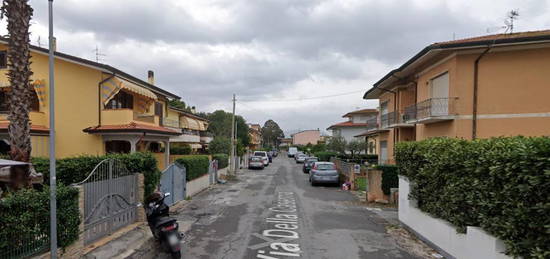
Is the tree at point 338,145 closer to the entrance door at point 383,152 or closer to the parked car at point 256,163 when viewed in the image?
the entrance door at point 383,152

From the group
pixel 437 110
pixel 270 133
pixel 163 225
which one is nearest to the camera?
pixel 163 225

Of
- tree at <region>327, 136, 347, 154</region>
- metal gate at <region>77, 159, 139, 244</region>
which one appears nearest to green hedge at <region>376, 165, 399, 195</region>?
metal gate at <region>77, 159, 139, 244</region>

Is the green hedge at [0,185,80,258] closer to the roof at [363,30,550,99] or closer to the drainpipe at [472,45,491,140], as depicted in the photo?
the roof at [363,30,550,99]

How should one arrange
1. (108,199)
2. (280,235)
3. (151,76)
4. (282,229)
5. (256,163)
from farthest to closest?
(256,163) < (151,76) < (282,229) < (280,235) < (108,199)

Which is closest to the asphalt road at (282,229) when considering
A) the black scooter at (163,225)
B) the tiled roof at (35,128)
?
the black scooter at (163,225)

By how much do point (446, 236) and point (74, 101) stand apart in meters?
17.5

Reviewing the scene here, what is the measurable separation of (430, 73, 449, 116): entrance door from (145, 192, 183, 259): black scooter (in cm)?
1392

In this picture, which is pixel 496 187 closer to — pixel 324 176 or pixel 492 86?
pixel 492 86

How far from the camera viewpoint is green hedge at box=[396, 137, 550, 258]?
349cm

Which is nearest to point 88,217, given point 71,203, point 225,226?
point 71,203

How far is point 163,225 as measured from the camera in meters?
5.41

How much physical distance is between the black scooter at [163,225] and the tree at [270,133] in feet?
321

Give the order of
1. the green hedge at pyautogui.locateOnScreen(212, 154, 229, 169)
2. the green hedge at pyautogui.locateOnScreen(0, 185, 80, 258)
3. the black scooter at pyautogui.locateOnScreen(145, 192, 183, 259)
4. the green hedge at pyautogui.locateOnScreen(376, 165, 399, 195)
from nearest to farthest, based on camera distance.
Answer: the green hedge at pyautogui.locateOnScreen(0, 185, 80, 258) → the black scooter at pyautogui.locateOnScreen(145, 192, 183, 259) → the green hedge at pyautogui.locateOnScreen(376, 165, 399, 195) → the green hedge at pyautogui.locateOnScreen(212, 154, 229, 169)

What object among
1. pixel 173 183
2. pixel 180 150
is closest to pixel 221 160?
pixel 180 150
